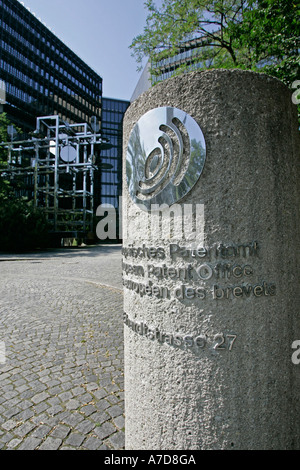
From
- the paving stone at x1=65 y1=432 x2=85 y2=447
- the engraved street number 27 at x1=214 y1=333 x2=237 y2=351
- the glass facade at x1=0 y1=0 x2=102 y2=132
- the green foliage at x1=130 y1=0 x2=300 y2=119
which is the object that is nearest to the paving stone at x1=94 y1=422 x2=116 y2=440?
the paving stone at x1=65 y1=432 x2=85 y2=447

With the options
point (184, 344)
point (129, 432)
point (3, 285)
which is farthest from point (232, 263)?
point (3, 285)

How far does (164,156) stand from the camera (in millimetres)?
2062

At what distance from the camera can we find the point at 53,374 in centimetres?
353

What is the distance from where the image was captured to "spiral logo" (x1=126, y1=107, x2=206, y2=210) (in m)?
1.91

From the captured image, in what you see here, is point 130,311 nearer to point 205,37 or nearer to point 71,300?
point 71,300

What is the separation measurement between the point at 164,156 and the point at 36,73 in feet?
186

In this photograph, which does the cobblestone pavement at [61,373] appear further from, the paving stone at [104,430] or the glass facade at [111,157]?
the glass facade at [111,157]

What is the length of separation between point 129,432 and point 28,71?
56.1 m

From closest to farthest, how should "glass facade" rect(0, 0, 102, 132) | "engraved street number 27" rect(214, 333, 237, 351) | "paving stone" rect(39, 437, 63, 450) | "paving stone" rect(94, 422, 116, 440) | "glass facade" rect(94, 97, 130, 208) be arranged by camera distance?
"engraved street number 27" rect(214, 333, 237, 351), "paving stone" rect(39, 437, 63, 450), "paving stone" rect(94, 422, 116, 440), "glass facade" rect(0, 0, 102, 132), "glass facade" rect(94, 97, 130, 208)

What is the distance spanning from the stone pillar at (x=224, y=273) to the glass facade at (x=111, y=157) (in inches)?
2200

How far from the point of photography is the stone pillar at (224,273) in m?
1.85

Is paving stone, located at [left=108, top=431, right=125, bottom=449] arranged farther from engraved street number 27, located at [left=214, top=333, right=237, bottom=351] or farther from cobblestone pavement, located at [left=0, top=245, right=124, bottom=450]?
engraved street number 27, located at [left=214, top=333, right=237, bottom=351]

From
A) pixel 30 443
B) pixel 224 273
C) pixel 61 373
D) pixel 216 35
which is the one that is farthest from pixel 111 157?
pixel 224 273

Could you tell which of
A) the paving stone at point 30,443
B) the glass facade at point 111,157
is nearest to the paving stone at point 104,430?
the paving stone at point 30,443
